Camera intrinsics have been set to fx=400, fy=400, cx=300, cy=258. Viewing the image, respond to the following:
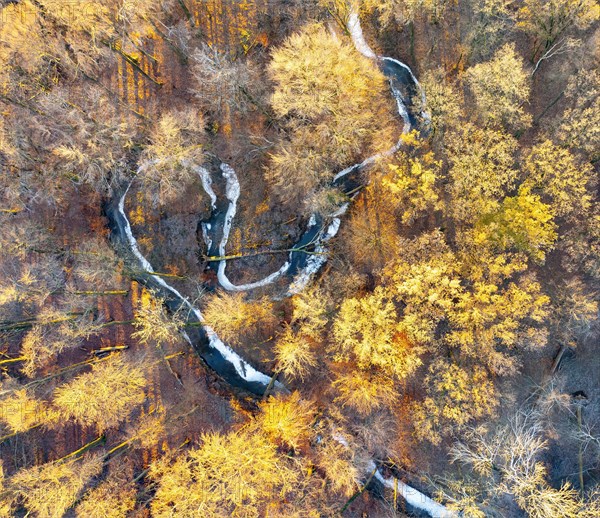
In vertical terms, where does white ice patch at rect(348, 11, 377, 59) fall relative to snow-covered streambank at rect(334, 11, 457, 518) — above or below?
above

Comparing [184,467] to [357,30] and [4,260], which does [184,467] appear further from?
[357,30]

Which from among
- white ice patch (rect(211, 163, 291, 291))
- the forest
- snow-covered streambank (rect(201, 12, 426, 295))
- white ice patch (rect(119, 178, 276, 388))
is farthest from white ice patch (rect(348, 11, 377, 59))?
white ice patch (rect(119, 178, 276, 388))

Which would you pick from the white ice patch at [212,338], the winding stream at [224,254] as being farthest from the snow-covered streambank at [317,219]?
the white ice patch at [212,338]

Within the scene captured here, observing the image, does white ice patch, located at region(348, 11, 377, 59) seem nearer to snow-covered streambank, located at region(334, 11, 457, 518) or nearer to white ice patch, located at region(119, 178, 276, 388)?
snow-covered streambank, located at region(334, 11, 457, 518)

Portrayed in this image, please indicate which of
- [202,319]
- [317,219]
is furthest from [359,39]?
[202,319]

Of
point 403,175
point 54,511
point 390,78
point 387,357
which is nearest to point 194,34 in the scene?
point 390,78

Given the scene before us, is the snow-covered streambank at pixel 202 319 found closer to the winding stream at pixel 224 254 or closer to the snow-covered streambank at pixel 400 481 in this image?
the winding stream at pixel 224 254

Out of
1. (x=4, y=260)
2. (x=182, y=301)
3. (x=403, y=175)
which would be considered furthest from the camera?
(x=182, y=301)

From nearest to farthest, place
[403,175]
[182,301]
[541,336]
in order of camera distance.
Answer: [541,336], [403,175], [182,301]

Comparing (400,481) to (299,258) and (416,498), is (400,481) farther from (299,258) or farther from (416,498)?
(299,258)
